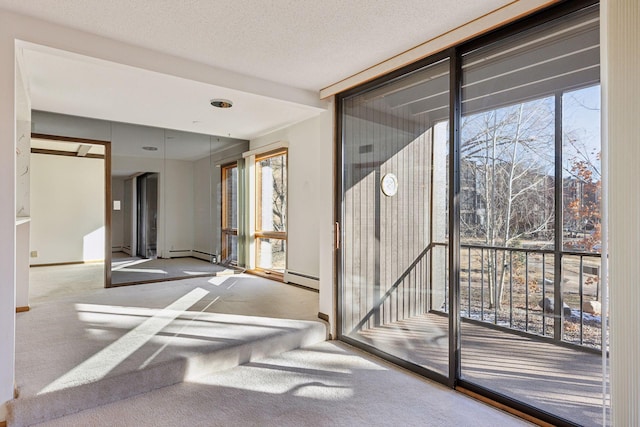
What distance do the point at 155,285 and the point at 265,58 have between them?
371 centimetres

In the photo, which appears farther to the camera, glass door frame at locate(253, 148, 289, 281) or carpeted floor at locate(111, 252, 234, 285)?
glass door frame at locate(253, 148, 289, 281)

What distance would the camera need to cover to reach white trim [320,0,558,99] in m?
2.09

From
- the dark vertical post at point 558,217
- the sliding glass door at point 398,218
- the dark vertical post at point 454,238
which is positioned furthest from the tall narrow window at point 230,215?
the dark vertical post at point 558,217

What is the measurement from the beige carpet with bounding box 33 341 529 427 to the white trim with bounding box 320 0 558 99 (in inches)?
94.4

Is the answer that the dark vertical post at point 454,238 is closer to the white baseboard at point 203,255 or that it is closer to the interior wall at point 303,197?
the interior wall at point 303,197

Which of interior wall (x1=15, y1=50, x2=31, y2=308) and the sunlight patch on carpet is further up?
interior wall (x1=15, y1=50, x2=31, y2=308)

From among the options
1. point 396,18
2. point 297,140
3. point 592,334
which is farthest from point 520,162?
point 297,140

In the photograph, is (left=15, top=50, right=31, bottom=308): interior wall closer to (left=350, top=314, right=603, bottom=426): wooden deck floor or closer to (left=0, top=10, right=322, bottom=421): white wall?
(left=0, top=10, right=322, bottom=421): white wall

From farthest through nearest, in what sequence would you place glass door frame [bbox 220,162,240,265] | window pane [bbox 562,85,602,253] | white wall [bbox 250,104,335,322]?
glass door frame [bbox 220,162,240,265] < white wall [bbox 250,104,335,322] < window pane [bbox 562,85,602,253]

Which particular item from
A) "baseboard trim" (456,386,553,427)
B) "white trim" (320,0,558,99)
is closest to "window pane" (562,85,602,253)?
"white trim" (320,0,558,99)

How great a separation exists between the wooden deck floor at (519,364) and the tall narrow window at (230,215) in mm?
4015

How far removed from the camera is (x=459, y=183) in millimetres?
Result: 2547

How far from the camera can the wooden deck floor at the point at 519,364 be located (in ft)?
6.68

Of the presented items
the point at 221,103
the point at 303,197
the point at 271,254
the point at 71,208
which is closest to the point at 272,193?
the point at 303,197
